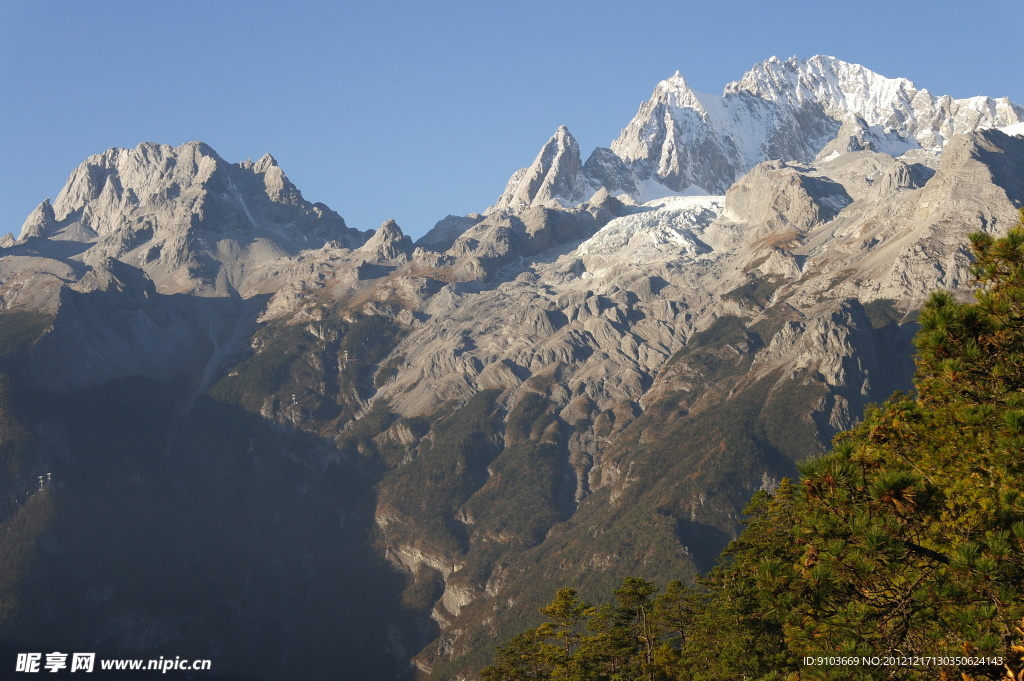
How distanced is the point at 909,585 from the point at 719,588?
171ft

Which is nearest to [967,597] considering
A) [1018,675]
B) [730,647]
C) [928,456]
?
[1018,675]

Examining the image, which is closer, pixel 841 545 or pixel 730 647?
pixel 841 545

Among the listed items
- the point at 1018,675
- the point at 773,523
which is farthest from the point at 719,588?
the point at 1018,675

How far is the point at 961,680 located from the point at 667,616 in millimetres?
56249

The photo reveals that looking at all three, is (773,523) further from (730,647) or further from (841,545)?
(841,545)

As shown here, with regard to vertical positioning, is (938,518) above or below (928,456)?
below

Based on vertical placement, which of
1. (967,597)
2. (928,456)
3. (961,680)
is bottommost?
(961,680)

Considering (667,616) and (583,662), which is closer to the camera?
(583,662)

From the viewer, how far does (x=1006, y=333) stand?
90.8 feet

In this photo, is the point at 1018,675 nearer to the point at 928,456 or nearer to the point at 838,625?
the point at 838,625

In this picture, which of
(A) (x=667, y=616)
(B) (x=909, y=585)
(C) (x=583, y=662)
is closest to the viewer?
(B) (x=909, y=585)

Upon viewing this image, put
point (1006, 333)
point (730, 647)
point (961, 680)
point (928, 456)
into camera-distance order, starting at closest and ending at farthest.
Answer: point (961, 680)
point (1006, 333)
point (928, 456)
point (730, 647)

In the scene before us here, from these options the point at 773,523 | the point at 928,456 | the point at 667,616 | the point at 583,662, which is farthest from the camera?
the point at 667,616

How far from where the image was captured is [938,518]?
25.8m
